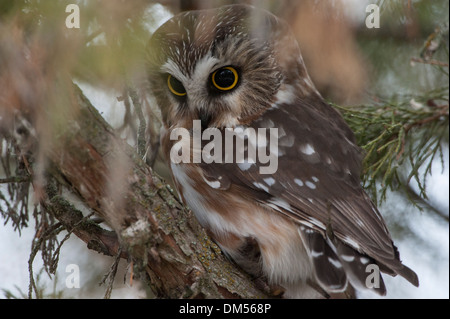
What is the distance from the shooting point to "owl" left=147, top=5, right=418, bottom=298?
2.08 meters

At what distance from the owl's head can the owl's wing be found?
0.14 m

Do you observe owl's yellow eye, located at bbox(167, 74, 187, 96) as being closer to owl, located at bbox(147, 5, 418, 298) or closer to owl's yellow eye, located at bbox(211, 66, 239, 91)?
owl, located at bbox(147, 5, 418, 298)

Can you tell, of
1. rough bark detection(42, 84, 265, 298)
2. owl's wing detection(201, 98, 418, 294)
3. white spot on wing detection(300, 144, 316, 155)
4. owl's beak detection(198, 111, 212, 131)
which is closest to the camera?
rough bark detection(42, 84, 265, 298)

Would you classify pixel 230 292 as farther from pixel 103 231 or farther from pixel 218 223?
pixel 103 231

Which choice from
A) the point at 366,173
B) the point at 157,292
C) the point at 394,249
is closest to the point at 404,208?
the point at 366,173

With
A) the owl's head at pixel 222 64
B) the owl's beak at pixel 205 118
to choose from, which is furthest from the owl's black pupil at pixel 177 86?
the owl's beak at pixel 205 118

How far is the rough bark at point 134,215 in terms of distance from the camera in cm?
152

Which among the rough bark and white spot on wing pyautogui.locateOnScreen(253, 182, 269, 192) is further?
white spot on wing pyautogui.locateOnScreen(253, 182, 269, 192)

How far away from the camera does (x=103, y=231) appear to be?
1919mm

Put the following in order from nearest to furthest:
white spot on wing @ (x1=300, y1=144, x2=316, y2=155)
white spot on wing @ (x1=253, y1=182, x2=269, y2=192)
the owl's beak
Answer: white spot on wing @ (x1=253, y1=182, x2=269, y2=192), white spot on wing @ (x1=300, y1=144, x2=316, y2=155), the owl's beak

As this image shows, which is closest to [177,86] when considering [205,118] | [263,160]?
[205,118]

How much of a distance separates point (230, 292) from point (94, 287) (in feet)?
4.05

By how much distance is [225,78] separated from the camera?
2.39m

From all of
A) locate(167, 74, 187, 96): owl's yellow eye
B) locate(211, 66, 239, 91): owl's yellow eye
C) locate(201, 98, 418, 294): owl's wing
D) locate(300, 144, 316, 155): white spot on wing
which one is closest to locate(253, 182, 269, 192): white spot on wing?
locate(201, 98, 418, 294): owl's wing
